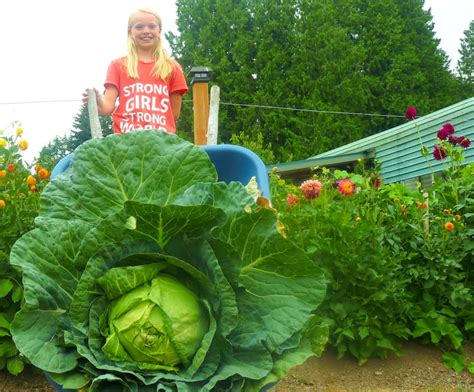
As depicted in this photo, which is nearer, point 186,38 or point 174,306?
point 174,306

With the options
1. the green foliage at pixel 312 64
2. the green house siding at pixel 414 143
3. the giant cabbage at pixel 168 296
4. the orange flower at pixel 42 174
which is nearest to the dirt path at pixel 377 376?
the orange flower at pixel 42 174

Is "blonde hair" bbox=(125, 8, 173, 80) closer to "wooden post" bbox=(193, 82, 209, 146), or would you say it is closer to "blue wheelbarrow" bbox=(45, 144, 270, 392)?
"wooden post" bbox=(193, 82, 209, 146)

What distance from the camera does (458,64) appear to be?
106 feet

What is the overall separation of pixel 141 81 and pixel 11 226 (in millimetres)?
1063

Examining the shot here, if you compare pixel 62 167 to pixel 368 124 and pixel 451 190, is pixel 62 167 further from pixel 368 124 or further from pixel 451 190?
pixel 368 124

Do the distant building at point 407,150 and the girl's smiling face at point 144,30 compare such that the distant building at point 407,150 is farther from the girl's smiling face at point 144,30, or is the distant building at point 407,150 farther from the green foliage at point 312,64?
the girl's smiling face at point 144,30

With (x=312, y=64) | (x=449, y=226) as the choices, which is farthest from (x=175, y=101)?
(x=312, y=64)

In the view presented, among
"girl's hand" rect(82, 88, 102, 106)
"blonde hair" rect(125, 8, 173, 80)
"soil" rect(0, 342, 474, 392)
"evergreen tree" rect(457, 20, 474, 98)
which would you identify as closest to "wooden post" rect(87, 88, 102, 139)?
"girl's hand" rect(82, 88, 102, 106)

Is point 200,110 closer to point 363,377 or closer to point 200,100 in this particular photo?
point 200,100

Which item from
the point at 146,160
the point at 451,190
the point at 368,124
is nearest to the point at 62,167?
the point at 146,160

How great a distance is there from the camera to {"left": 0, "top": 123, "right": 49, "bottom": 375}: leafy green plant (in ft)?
9.72

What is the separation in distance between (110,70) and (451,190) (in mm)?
2327

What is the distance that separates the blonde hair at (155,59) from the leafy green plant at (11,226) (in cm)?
76

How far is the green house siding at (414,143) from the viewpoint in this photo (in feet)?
39.5
